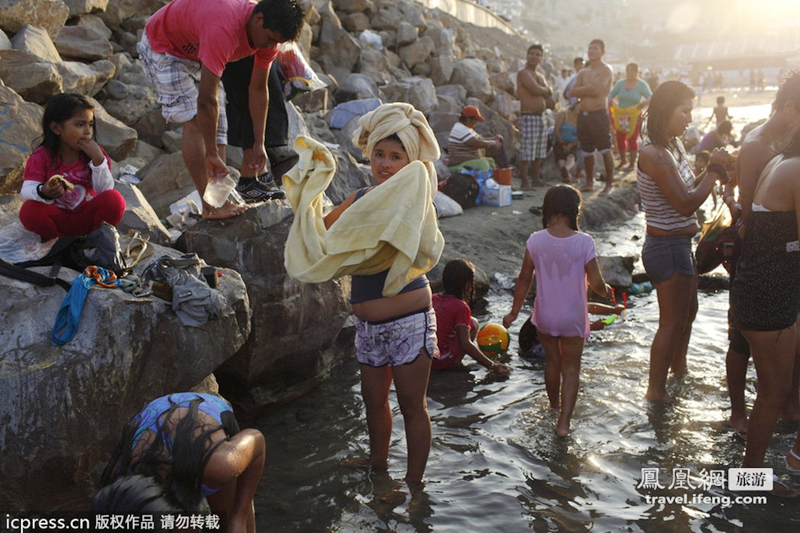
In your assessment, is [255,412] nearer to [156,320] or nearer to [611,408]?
[156,320]

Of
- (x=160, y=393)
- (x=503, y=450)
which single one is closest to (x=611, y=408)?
(x=503, y=450)

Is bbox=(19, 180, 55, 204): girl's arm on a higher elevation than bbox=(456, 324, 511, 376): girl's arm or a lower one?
higher

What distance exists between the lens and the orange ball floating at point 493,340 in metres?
5.48

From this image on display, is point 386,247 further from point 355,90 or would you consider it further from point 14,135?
point 355,90

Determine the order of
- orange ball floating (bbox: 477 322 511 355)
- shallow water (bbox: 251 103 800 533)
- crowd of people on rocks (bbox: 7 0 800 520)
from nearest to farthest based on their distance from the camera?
crowd of people on rocks (bbox: 7 0 800 520) < shallow water (bbox: 251 103 800 533) < orange ball floating (bbox: 477 322 511 355)

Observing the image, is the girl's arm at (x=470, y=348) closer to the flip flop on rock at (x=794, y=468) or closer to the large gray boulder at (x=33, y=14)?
the flip flop on rock at (x=794, y=468)

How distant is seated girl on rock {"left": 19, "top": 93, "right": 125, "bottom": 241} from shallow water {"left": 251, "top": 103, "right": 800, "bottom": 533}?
1697 mm

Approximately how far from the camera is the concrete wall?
27.7m

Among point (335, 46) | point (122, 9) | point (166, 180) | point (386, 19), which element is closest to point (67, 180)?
point (166, 180)

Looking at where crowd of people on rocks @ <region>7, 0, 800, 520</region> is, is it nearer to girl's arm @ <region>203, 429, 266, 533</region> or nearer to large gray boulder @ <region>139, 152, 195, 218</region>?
girl's arm @ <region>203, 429, 266, 533</region>

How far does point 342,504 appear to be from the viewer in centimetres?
346

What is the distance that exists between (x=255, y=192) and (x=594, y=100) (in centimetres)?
674

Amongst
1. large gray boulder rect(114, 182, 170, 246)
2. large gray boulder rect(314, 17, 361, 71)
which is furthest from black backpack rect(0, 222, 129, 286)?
large gray boulder rect(314, 17, 361, 71)

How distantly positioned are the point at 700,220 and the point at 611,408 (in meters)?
7.47
